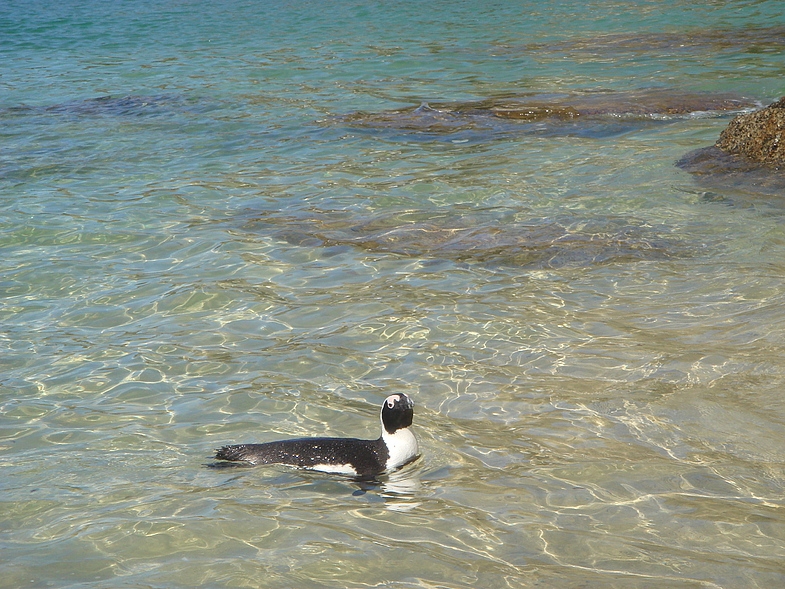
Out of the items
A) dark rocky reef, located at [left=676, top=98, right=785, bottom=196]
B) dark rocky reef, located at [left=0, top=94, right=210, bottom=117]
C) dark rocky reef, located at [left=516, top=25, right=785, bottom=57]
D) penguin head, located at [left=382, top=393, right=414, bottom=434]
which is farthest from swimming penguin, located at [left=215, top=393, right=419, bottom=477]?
dark rocky reef, located at [left=516, top=25, right=785, bottom=57]

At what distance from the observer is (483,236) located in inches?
324

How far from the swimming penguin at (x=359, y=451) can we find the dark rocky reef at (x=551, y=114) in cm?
860

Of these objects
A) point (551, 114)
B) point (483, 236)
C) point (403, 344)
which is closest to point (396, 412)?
point (403, 344)

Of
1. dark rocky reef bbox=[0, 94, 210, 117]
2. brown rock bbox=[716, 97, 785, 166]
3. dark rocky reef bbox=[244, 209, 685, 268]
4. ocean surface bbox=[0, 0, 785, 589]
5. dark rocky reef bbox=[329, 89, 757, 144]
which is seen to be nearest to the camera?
ocean surface bbox=[0, 0, 785, 589]

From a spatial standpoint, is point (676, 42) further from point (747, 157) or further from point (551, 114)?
point (747, 157)

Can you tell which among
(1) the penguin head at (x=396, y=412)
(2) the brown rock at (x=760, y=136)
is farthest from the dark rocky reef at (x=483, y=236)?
(1) the penguin head at (x=396, y=412)

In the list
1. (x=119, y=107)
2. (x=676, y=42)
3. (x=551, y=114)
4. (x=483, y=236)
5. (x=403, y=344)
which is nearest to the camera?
(x=403, y=344)

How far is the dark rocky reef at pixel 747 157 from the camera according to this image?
9211 millimetres

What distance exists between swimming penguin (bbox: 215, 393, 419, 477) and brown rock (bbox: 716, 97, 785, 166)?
6848 mm

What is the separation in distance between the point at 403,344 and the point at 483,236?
7.74 feet

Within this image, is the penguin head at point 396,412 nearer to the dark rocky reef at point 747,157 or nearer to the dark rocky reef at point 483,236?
the dark rocky reef at point 483,236

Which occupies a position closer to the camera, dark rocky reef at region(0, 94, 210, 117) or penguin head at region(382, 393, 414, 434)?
penguin head at region(382, 393, 414, 434)

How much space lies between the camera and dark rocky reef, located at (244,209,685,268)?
759 cm

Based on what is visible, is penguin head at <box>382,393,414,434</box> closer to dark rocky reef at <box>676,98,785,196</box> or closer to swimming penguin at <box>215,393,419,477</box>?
swimming penguin at <box>215,393,419,477</box>
